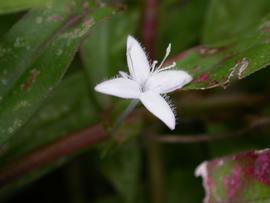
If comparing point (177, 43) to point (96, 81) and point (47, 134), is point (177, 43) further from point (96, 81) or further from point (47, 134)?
point (47, 134)

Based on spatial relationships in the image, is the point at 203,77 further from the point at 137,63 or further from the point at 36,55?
the point at 36,55

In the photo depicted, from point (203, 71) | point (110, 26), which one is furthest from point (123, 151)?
point (203, 71)

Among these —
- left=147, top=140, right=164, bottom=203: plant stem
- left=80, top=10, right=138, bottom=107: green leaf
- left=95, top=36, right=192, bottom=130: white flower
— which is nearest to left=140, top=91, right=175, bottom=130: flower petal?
left=95, top=36, right=192, bottom=130: white flower

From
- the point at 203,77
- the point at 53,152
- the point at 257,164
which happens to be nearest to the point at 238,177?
the point at 257,164

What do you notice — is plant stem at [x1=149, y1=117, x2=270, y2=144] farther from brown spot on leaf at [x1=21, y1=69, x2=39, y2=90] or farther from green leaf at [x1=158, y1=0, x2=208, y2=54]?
brown spot on leaf at [x1=21, y1=69, x2=39, y2=90]

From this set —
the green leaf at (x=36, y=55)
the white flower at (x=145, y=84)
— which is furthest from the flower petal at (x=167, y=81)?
the green leaf at (x=36, y=55)

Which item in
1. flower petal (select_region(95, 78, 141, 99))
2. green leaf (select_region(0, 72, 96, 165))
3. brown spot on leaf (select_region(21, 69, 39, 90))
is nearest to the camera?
flower petal (select_region(95, 78, 141, 99))
